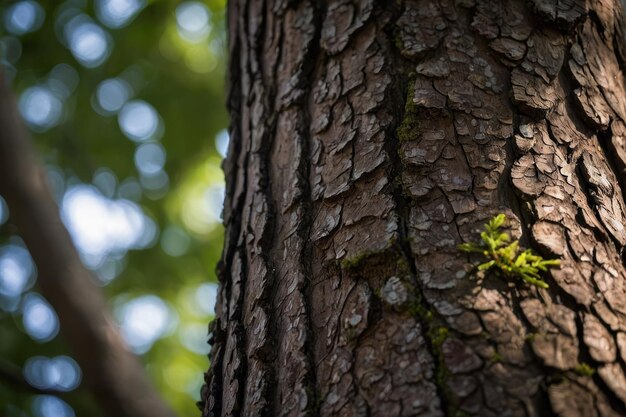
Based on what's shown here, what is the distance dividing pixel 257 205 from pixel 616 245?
0.89 meters

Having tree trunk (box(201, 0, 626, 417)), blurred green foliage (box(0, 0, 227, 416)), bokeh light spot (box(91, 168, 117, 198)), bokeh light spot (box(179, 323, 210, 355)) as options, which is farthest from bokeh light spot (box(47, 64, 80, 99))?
tree trunk (box(201, 0, 626, 417))

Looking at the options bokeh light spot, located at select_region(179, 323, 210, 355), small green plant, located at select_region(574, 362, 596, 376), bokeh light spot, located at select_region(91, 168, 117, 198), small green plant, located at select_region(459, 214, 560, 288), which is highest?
bokeh light spot, located at select_region(91, 168, 117, 198)

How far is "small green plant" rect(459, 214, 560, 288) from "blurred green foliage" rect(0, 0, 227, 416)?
2646 millimetres

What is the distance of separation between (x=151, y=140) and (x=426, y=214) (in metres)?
3.19

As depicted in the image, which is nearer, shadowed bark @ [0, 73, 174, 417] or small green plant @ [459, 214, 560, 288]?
small green plant @ [459, 214, 560, 288]

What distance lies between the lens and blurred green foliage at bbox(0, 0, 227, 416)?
12.2 ft

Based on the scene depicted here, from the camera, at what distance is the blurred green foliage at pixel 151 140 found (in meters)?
3.72

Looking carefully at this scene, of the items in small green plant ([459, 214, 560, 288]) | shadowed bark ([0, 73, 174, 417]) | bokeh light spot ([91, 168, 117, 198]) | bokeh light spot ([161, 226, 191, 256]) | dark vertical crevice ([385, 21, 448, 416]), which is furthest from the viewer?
bokeh light spot ([161, 226, 191, 256])

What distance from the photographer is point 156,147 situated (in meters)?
→ 4.25

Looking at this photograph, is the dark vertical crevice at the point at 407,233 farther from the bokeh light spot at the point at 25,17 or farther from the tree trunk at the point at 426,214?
the bokeh light spot at the point at 25,17

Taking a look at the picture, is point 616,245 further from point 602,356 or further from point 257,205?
point 257,205

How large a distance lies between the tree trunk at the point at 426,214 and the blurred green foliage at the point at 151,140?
211cm

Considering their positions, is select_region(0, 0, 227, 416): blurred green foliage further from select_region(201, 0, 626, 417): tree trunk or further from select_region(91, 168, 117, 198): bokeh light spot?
select_region(201, 0, 626, 417): tree trunk

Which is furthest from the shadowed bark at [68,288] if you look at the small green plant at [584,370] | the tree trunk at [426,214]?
the small green plant at [584,370]
